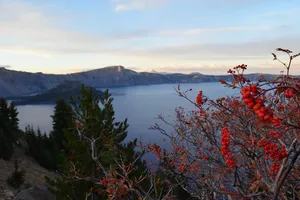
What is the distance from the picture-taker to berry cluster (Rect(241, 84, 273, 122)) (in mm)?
2098

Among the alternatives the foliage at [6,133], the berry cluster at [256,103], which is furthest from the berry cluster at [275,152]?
the foliage at [6,133]

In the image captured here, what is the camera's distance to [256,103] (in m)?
2.13

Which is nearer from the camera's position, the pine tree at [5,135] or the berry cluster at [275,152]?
the berry cluster at [275,152]

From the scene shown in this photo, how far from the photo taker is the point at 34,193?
63.0 ft

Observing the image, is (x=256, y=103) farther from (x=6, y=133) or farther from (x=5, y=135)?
(x=6, y=133)

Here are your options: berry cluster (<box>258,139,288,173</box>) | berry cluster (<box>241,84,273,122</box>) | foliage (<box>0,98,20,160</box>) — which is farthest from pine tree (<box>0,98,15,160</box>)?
berry cluster (<box>241,84,273,122</box>)

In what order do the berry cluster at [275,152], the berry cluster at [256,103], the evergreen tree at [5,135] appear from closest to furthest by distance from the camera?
the berry cluster at [256,103]
the berry cluster at [275,152]
the evergreen tree at [5,135]

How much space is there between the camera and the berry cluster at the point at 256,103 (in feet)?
6.88

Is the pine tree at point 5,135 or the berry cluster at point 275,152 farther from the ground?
the berry cluster at point 275,152

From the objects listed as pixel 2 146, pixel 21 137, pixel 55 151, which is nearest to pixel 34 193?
pixel 2 146

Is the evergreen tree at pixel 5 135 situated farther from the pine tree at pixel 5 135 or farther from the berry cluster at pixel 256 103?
the berry cluster at pixel 256 103

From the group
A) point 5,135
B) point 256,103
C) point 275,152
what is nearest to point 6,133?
point 5,135

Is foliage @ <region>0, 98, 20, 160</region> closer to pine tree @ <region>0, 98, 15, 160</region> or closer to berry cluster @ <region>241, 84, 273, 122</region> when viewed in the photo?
pine tree @ <region>0, 98, 15, 160</region>

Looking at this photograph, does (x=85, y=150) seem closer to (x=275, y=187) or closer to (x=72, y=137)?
(x=72, y=137)
